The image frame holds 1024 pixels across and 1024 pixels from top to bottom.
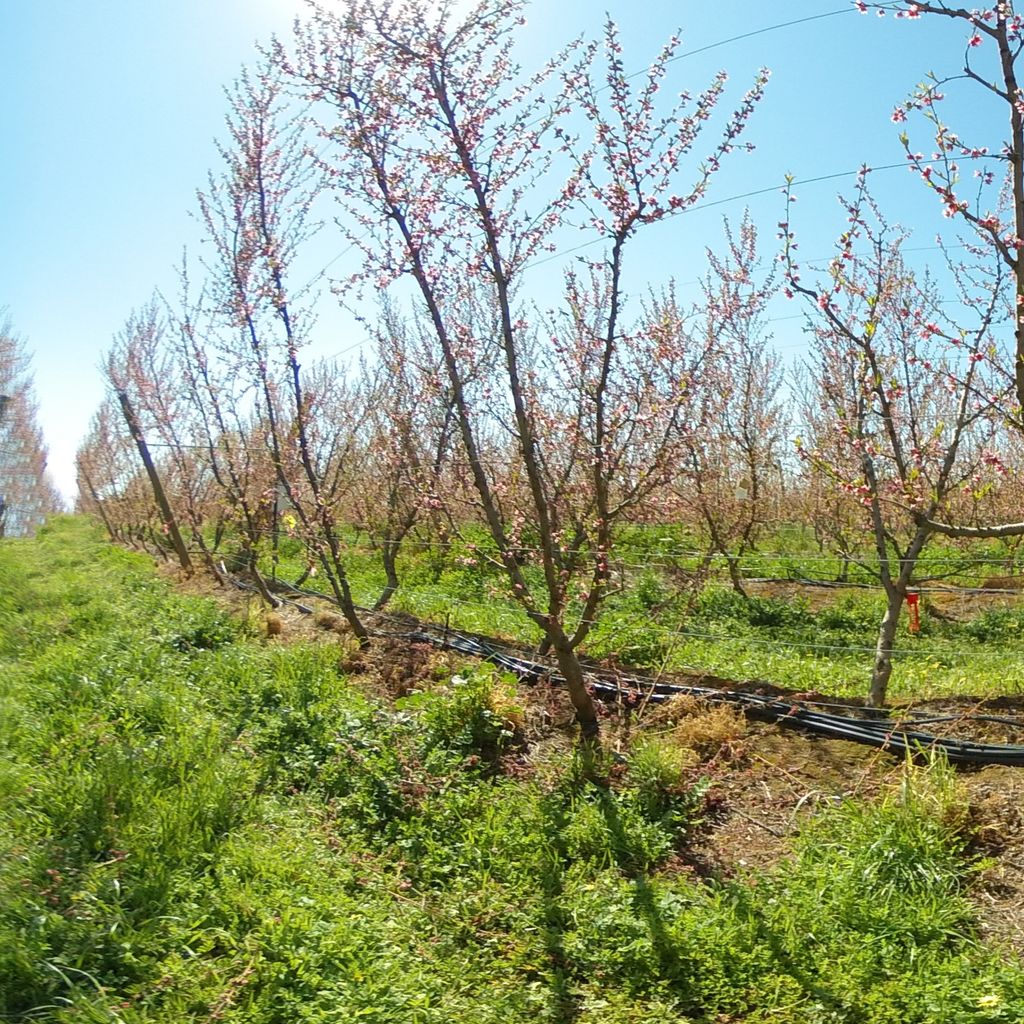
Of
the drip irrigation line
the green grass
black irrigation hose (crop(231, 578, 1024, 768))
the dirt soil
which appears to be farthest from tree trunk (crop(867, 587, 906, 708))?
the green grass

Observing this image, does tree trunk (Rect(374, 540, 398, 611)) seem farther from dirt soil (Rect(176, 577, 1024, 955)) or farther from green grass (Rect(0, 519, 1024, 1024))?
green grass (Rect(0, 519, 1024, 1024))

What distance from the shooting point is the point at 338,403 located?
13.8 m

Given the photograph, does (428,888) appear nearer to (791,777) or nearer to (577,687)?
(577,687)

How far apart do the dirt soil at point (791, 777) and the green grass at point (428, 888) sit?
130mm

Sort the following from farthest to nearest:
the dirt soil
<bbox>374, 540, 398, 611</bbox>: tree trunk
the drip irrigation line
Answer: <bbox>374, 540, 398, 611</bbox>: tree trunk < the drip irrigation line < the dirt soil

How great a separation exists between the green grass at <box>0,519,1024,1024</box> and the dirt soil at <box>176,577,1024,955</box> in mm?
130

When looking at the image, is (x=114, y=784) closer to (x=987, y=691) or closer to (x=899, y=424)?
(x=987, y=691)

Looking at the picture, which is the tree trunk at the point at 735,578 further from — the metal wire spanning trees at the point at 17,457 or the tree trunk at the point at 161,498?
the metal wire spanning trees at the point at 17,457

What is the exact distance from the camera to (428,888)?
155 inches

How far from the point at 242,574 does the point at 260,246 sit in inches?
267

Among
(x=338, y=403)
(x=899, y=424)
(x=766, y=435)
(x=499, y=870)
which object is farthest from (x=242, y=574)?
(x=499, y=870)

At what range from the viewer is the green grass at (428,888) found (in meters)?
2.97

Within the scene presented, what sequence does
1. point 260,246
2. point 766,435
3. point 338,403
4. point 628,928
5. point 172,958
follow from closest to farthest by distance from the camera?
point 172,958, point 628,928, point 260,246, point 766,435, point 338,403

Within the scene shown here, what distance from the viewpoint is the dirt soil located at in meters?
3.56
